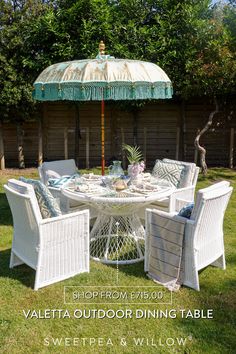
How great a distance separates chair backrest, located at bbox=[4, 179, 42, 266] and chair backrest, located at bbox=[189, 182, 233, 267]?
136 cm

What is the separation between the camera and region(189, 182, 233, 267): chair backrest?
307cm

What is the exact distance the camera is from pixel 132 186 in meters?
4.11

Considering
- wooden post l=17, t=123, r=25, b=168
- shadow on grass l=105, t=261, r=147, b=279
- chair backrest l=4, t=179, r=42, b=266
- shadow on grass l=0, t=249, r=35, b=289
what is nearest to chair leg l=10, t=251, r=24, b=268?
shadow on grass l=0, t=249, r=35, b=289

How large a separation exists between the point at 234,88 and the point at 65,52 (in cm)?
396

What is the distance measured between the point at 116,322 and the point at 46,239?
918mm

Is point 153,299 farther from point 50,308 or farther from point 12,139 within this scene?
point 12,139

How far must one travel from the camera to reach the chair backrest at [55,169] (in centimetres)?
515

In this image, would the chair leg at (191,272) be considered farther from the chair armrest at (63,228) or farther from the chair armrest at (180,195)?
the chair armrest at (180,195)

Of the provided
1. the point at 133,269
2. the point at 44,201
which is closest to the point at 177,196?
the point at 133,269

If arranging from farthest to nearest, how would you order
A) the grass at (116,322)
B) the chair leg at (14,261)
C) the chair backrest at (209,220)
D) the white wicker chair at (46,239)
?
the chair leg at (14,261), the white wicker chair at (46,239), the chair backrest at (209,220), the grass at (116,322)

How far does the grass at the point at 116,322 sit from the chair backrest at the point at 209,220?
0.99 ft

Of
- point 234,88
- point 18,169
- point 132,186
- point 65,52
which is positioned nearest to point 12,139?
point 18,169

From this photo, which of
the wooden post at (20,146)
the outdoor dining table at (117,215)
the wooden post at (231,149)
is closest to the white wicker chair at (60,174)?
the outdoor dining table at (117,215)

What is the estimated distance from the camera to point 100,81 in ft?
12.6
